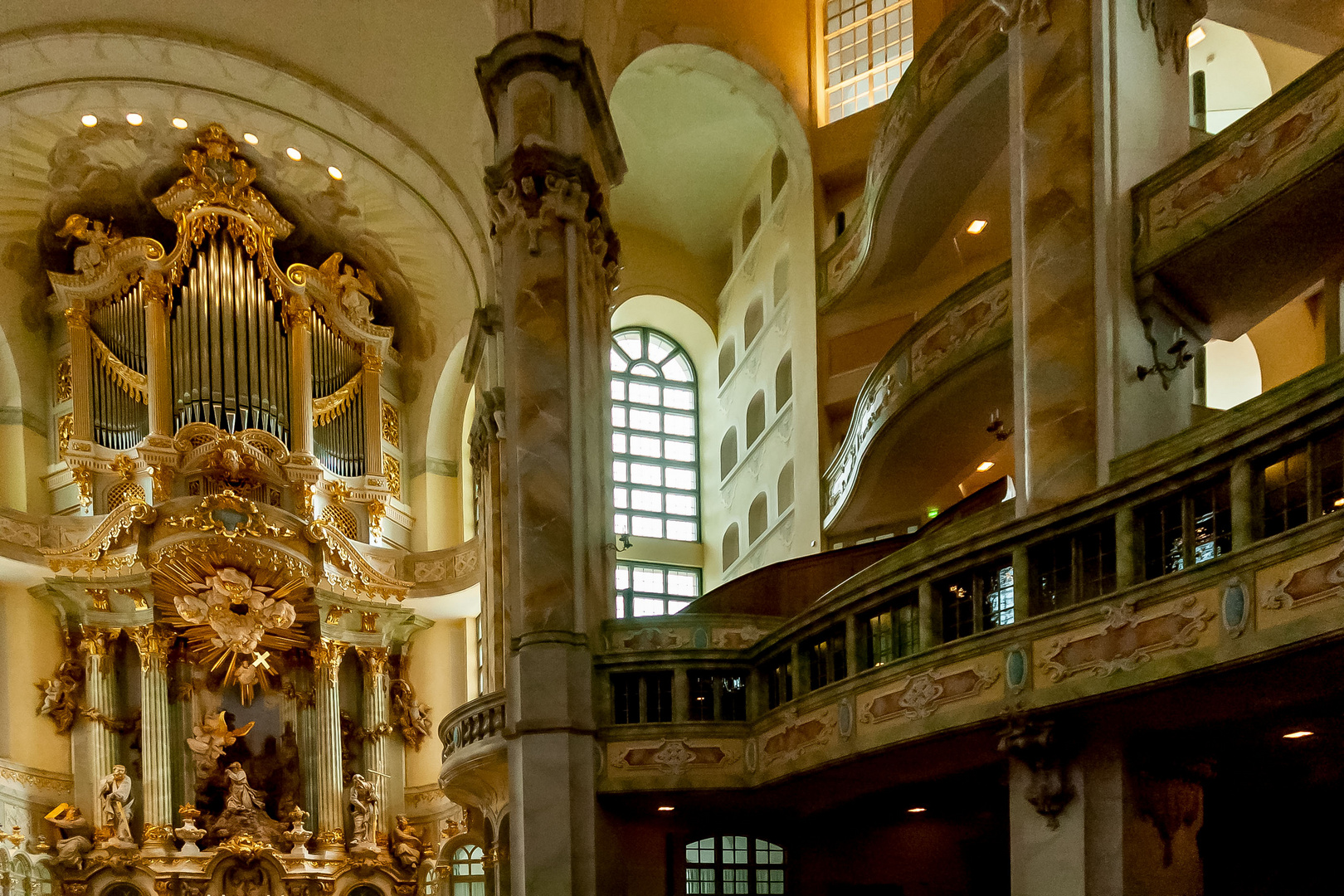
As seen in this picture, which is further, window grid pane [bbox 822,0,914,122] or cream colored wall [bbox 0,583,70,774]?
cream colored wall [bbox 0,583,70,774]

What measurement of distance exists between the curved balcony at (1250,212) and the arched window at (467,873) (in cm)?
1891

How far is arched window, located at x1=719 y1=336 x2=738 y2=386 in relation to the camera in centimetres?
2932

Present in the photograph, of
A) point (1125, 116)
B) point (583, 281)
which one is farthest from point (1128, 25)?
point (583, 281)

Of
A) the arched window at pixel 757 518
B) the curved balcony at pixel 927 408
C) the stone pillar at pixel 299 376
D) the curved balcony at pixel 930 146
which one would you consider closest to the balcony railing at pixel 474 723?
the curved balcony at pixel 927 408

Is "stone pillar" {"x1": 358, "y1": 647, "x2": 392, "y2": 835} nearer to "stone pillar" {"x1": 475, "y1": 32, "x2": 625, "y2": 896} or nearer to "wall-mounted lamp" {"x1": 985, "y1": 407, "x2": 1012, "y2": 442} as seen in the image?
"stone pillar" {"x1": 475, "y1": 32, "x2": 625, "y2": 896}

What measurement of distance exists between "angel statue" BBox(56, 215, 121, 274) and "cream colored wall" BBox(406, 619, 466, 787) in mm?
9765

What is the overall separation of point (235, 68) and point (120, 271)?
16.8ft

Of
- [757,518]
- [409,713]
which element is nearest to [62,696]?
[409,713]

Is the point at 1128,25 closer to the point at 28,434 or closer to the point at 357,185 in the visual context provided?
the point at 357,185

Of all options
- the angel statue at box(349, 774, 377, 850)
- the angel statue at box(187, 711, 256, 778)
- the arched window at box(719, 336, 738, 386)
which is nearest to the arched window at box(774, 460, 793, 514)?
the arched window at box(719, 336, 738, 386)

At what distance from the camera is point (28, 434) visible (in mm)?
27766

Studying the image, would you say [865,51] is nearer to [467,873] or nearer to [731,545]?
[731,545]

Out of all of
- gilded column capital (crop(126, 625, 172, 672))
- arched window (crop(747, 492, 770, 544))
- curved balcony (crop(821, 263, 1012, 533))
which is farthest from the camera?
gilded column capital (crop(126, 625, 172, 672))

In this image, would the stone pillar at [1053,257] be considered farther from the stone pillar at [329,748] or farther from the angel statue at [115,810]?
the angel statue at [115,810]
